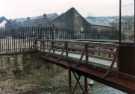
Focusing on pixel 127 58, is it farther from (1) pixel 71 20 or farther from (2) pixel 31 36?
(1) pixel 71 20

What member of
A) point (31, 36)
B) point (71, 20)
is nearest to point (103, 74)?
point (31, 36)

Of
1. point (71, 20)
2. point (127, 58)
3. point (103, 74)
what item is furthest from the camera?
point (71, 20)

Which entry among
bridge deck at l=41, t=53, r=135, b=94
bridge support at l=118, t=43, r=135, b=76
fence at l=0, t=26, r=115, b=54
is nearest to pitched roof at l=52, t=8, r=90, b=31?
fence at l=0, t=26, r=115, b=54

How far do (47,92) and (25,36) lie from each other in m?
7.16

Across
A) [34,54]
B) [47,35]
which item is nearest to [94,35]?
[47,35]

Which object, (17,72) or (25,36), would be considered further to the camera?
(25,36)

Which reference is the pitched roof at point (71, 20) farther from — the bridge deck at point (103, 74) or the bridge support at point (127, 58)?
the bridge support at point (127, 58)

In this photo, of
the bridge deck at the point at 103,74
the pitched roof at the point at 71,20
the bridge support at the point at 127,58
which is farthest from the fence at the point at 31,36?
the bridge support at the point at 127,58

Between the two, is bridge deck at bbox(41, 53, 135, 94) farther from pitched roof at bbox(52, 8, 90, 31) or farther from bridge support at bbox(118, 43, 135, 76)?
pitched roof at bbox(52, 8, 90, 31)

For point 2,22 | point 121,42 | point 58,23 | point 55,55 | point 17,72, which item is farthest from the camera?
point 2,22

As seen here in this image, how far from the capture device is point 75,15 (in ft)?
93.4

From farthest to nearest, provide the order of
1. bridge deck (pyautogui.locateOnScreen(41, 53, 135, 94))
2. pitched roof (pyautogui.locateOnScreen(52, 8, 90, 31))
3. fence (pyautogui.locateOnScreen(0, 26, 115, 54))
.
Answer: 1. pitched roof (pyautogui.locateOnScreen(52, 8, 90, 31))
2. fence (pyautogui.locateOnScreen(0, 26, 115, 54))
3. bridge deck (pyautogui.locateOnScreen(41, 53, 135, 94))

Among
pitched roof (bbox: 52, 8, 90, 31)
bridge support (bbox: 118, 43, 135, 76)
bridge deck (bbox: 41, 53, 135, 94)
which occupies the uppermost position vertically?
pitched roof (bbox: 52, 8, 90, 31)

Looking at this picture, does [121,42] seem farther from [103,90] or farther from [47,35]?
[47,35]
